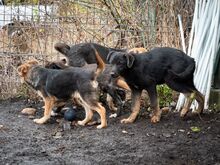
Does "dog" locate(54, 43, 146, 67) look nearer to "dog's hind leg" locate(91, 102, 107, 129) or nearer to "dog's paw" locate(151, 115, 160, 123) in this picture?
"dog's hind leg" locate(91, 102, 107, 129)

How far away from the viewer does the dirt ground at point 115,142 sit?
630 centimetres

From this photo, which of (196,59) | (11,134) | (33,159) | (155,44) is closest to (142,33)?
(155,44)

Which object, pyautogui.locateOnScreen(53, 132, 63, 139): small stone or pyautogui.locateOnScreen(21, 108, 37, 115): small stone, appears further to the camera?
pyautogui.locateOnScreen(21, 108, 37, 115): small stone

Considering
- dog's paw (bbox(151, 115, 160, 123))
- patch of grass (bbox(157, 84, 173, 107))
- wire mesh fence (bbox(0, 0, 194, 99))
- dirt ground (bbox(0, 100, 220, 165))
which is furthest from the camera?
wire mesh fence (bbox(0, 0, 194, 99))

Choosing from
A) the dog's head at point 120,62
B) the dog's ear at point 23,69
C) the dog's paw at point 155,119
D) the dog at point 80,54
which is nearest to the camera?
the dog's head at point 120,62

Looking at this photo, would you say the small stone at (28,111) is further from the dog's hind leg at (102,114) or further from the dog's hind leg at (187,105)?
the dog's hind leg at (187,105)

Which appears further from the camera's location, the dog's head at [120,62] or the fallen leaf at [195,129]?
the dog's head at [120,62]

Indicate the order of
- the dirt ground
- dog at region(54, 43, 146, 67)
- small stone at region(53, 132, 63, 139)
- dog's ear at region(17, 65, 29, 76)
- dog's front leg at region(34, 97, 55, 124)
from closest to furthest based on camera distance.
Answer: the dirt ground → small stone at region(53, 132, 63, 139) → dog's front leg at region(34, 97, 55, 124) → dog's ear at region(17, 65, 29, 76) → dog at region(54, 43, 146, 67)

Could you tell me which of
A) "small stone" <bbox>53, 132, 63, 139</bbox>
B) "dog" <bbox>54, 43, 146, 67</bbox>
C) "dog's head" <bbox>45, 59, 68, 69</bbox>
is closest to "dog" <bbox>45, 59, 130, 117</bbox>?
"dog's head" <bbox>45, 59, 68, 69</bbox>

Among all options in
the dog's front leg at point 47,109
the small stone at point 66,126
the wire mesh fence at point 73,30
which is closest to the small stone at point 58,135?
the small stone at point 66,126

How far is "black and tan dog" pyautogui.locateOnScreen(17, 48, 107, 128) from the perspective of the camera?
800cm

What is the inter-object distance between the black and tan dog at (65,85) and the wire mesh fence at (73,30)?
1.85 m

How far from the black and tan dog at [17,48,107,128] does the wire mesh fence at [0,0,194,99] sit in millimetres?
1845

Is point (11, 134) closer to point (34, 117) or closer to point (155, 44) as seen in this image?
point (34, 117)
